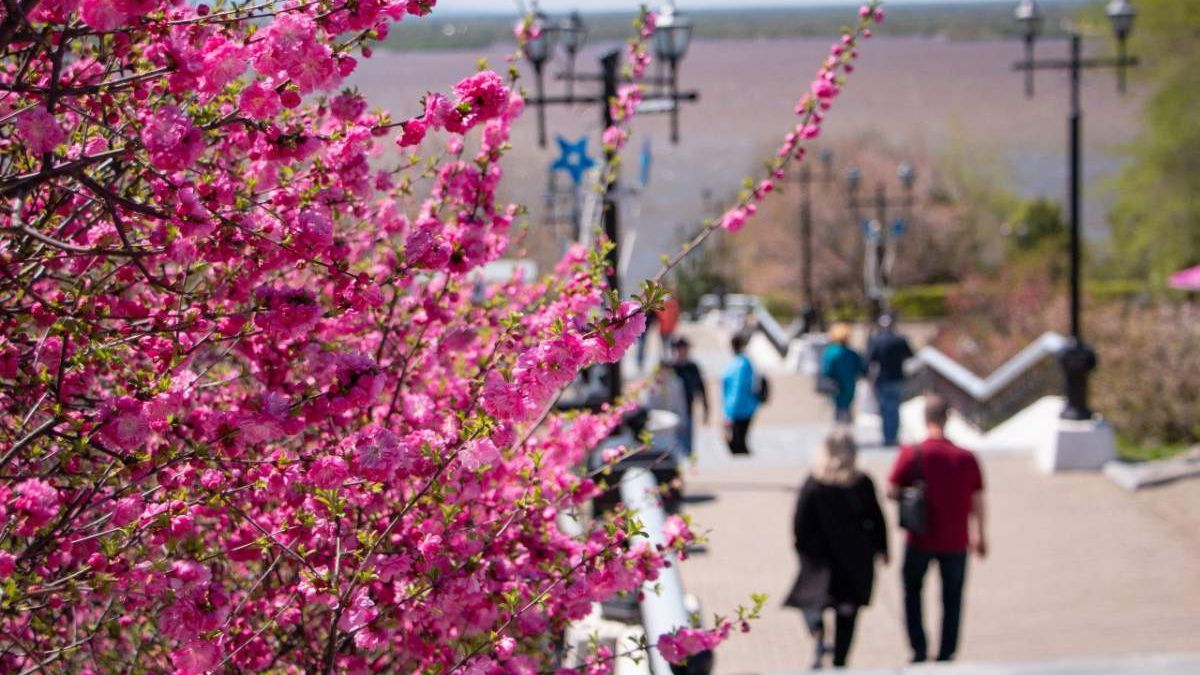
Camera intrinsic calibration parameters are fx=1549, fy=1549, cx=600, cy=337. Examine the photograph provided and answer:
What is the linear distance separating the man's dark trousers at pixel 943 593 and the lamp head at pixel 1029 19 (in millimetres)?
10800

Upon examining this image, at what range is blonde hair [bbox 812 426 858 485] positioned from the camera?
8547 millimetres

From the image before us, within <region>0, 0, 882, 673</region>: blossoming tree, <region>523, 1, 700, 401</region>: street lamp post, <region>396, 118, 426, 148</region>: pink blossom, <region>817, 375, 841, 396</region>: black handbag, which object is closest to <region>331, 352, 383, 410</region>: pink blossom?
<region>0, 0, 882, 673</region>: blossoming tree

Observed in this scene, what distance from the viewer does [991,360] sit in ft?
101

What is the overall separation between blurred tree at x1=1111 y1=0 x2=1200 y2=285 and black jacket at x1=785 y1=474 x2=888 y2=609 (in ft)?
108

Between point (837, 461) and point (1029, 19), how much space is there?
1119 centimetres

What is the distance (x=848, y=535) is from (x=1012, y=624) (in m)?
2.98

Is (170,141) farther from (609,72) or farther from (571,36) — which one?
(571,36)

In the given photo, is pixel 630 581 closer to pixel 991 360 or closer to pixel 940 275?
pixel 991 360

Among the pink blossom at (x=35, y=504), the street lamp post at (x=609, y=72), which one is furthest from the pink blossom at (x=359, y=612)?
the street lamp post at (x=609, y=72)

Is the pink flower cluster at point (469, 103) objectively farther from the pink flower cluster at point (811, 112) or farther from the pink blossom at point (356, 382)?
the pink flower cluster at point (811, 112)

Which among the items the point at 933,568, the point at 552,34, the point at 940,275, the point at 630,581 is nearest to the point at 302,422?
the point at 630,581

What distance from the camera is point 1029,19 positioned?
716 inches

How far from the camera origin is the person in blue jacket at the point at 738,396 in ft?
48.6

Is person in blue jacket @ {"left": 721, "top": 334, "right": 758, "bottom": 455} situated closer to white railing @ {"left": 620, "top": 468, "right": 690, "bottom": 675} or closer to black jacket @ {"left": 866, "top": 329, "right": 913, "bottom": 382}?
black jacket @ {"left": 866, "top": 329, "right": 913, "bottom": 382}
